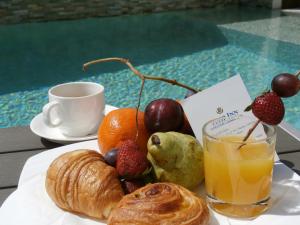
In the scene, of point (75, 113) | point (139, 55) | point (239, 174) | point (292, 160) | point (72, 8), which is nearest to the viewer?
point (239, 174)

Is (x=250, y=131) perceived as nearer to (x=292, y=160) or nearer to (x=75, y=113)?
(x=292, y=160)

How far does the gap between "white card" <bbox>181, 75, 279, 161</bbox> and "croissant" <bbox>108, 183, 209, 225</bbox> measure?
0.20 metres

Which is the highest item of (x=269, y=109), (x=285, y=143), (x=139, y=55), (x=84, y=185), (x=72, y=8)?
(x=269, y=109)

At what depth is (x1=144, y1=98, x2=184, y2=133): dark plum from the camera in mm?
959

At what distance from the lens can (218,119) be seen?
3.02 feet

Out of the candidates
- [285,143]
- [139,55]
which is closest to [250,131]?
[285,143]

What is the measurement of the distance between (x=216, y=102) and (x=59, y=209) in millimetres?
389

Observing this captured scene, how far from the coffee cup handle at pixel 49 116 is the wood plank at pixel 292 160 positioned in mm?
601

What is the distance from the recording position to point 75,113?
4.08 feet

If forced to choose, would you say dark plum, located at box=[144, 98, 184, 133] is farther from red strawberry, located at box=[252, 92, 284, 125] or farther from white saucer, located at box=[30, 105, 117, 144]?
white saucer, located at box=[30, 105, 117, 144]

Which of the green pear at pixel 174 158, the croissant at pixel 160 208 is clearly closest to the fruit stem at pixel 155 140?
the green pear at pixel 174 158

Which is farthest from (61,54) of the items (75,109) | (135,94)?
(75,109)

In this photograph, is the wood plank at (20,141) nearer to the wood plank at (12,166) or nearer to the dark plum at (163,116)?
the wood plank at (12,166)

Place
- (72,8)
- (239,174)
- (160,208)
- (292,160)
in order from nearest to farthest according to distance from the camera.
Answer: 1. (160,208)
2. (239,174)
3. (292,160)
4. (72,8)
